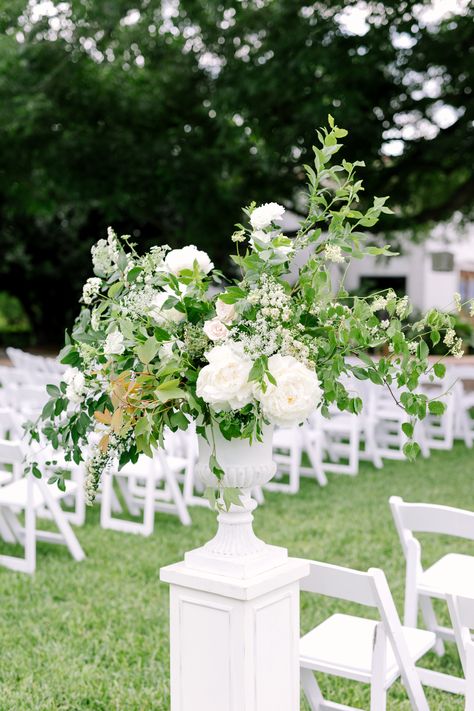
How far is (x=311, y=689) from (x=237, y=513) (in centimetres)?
109

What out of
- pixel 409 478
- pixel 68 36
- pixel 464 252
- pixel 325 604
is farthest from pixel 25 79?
pixel 464 252

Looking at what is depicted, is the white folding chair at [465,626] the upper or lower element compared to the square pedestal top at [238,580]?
lower

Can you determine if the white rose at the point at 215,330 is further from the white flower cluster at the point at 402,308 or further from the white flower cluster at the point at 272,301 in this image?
the white flower cluster at the point at 402,308

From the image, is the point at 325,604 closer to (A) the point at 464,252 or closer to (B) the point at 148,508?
(B) the point at 148,508

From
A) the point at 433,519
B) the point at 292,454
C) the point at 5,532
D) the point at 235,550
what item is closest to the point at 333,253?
the point at 235,550

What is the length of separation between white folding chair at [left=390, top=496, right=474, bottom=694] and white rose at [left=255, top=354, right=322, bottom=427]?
147 cm

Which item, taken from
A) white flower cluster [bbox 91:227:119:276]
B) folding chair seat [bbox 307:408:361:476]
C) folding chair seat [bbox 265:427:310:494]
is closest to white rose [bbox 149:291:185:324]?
white flower cluster [bbox 91:227:119:276]

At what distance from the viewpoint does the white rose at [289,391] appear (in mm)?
1838

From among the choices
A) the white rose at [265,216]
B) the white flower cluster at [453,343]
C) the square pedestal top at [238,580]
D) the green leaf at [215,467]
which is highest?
the white rose at [265,216]

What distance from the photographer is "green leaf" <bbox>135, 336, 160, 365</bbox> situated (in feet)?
6.17

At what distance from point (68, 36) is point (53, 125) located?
4.73 ft

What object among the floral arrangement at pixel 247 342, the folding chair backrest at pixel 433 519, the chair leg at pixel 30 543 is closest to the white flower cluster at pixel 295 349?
the floral arrangement at pixel 247 342

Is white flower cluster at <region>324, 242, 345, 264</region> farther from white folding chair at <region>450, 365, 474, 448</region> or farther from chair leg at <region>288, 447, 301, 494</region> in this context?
white folding chair at <region>450, 365, 474, 448</region>

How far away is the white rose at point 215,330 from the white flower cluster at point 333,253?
11.9 inches
